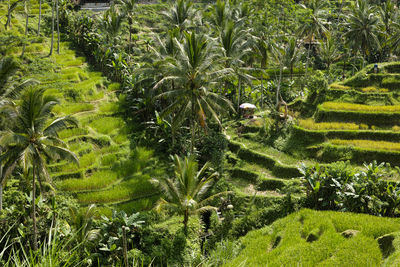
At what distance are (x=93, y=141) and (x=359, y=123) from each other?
48.2 ft

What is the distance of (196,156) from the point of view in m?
17.8

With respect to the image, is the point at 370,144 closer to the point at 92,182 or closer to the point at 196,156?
the point at 196,156

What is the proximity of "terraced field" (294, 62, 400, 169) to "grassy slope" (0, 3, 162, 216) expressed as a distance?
8.88 m

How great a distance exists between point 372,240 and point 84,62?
25.4 m

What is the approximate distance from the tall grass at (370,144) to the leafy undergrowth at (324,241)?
19.7ft

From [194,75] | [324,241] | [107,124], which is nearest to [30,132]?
[194,75]

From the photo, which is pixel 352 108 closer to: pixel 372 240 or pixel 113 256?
pixel 372 240

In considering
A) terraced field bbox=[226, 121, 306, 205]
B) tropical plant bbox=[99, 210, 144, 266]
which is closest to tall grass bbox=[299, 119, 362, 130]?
terraced field bbox=[226, 121, 306, 205]

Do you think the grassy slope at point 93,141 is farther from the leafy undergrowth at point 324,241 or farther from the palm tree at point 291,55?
the palm tree at point 291,55

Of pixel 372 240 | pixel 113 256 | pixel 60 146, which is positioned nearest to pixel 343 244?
pixel 372 240

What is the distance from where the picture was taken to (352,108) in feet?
68.3

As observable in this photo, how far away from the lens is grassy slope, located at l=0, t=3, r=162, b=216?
55.2 ft

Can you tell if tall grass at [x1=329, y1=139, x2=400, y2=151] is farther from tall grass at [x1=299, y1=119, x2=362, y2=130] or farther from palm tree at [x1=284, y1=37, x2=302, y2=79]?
palm tree at [x1=284, y1=37, x2=302, y2=79]

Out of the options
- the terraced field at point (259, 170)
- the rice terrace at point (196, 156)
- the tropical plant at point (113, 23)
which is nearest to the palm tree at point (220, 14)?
the rice terrace at point (196, 156)
